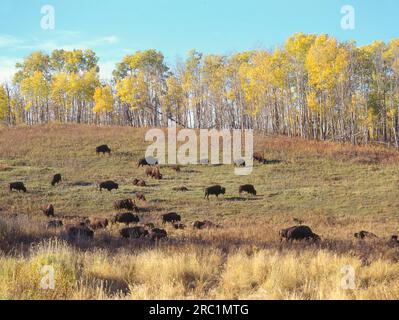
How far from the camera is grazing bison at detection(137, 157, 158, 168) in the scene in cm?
3274

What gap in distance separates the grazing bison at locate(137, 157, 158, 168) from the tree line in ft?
67.1

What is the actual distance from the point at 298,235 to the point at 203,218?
22.8ft

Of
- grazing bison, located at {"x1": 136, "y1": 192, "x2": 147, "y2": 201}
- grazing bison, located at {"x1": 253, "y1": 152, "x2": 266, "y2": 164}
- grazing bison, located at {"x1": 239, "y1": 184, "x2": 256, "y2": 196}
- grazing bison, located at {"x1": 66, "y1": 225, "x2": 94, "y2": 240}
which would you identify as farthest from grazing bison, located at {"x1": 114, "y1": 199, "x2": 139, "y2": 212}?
grazing bison, located at {"x1": 253, "y1": 152, "x2": 266, "y2": 164}

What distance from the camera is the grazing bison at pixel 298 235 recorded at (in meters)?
12.9

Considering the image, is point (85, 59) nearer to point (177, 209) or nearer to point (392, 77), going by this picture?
point (392, 77)

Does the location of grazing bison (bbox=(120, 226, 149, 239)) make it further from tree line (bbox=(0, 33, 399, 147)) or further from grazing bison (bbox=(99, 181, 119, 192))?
tree line (bbox=(0, 33, 399, 147))

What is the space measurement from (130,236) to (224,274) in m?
5.73

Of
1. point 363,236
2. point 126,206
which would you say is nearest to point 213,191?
point 126,206

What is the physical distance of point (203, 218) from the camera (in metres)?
19.3

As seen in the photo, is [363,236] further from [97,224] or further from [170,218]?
[97,224]

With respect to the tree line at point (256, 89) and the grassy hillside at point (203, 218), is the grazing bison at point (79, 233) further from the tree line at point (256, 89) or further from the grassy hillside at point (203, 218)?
the tree line at point (256, 89)

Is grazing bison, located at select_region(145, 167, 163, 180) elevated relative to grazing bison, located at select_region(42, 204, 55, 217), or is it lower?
elevated

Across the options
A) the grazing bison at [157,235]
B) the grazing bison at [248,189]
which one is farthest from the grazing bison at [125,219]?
the grazing bison at [248,189]

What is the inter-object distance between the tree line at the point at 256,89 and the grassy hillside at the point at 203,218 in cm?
1093
